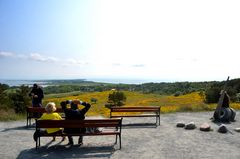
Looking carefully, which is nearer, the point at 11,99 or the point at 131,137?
the point at 131,137

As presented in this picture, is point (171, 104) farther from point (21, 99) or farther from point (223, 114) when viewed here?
point (223, 114)

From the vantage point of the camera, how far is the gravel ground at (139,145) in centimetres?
1041

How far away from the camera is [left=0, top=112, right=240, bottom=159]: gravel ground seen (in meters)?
10.4

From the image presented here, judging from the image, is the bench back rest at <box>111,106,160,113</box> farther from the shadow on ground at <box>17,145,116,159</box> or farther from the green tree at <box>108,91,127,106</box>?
the green tree at <box>108,91,127,106</box>

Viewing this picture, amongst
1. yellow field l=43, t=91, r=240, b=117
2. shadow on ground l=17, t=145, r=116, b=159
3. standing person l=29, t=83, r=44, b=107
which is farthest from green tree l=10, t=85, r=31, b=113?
shadow on ground l=17, t=145, r=116, b=159

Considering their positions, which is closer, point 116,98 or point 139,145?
point 139,145

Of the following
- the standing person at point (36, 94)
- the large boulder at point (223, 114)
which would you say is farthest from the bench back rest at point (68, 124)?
the large boulder at point (223, 114)

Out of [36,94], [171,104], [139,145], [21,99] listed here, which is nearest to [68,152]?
[139,145]

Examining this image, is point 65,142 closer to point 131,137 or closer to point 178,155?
point 131,137

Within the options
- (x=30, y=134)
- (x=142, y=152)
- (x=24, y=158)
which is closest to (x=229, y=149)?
(x=142, y=152)

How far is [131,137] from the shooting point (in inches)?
524

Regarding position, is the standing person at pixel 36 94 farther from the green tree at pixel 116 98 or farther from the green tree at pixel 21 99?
the green tree at pixel 116 98

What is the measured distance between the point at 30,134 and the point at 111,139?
3268 millimetres

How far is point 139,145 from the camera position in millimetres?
11820
